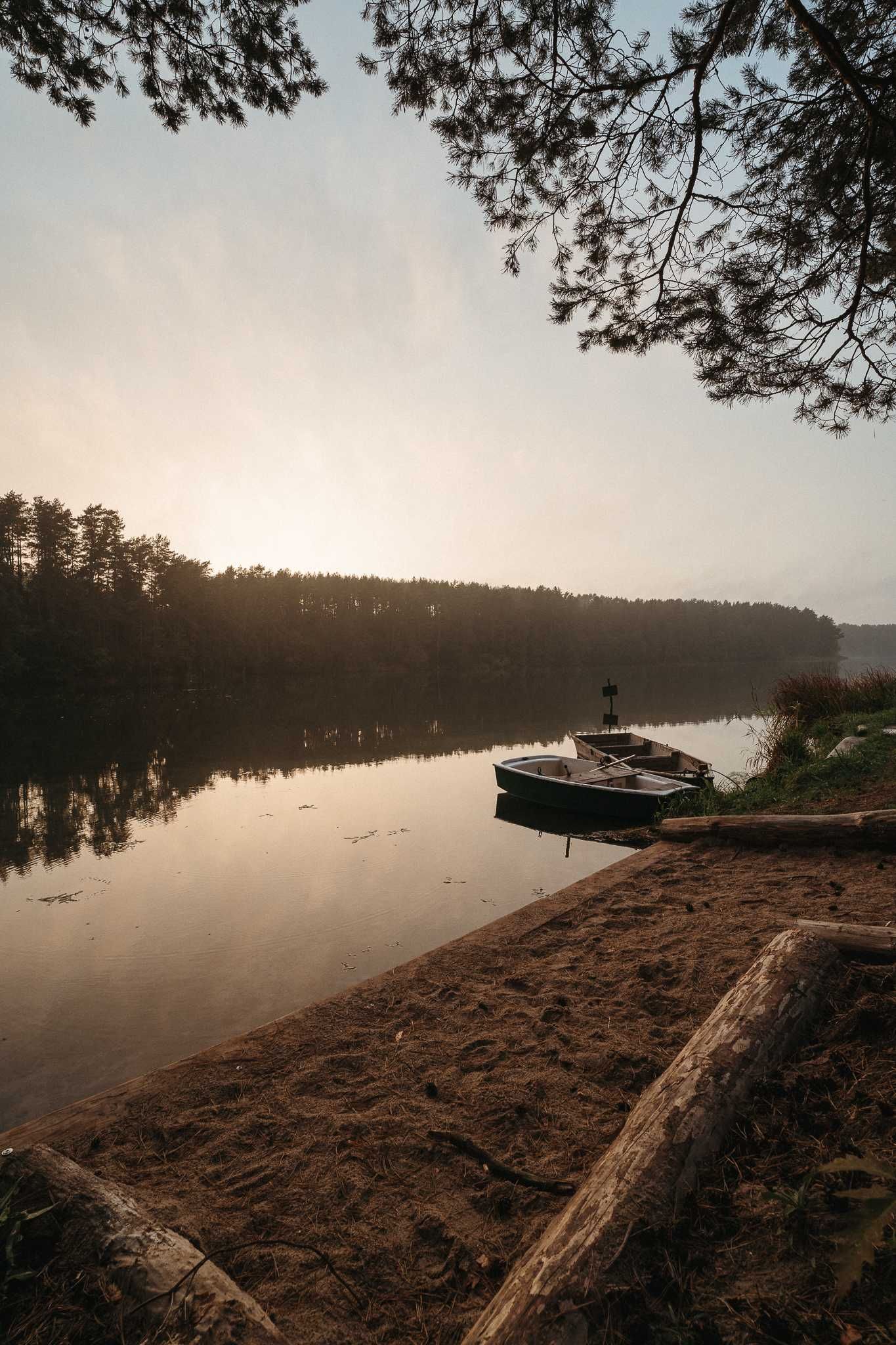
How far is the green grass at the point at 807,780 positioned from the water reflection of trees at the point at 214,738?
7678 mm

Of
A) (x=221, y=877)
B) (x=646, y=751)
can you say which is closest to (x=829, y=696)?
(x=646, y=751)

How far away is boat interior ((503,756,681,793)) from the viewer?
1125 centimetres

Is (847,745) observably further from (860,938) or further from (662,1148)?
(662,1148)

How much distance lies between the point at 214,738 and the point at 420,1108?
23425mm

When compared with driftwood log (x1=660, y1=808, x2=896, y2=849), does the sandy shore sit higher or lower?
lower

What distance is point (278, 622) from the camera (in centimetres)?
7256

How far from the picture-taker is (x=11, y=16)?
4.57m

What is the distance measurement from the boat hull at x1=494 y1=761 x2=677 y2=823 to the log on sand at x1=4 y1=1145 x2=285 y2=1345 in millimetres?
9096

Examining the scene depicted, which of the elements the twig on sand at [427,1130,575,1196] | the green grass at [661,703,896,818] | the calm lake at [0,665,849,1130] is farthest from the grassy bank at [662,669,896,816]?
the twig on sand at [427,1130,575,1196]

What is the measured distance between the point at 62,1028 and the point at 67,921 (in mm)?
2505

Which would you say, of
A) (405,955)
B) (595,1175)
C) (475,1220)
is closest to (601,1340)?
(595,1175)

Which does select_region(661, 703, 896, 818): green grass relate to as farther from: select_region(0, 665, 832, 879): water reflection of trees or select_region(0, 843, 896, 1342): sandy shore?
select_region(0, 665, 832, 879): water reflection of trees

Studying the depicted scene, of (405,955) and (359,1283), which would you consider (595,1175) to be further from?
(405,955)

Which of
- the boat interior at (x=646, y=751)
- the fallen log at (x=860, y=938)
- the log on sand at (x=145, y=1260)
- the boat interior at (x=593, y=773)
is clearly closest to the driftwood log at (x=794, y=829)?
the fallen log at (x=860, y=938)
